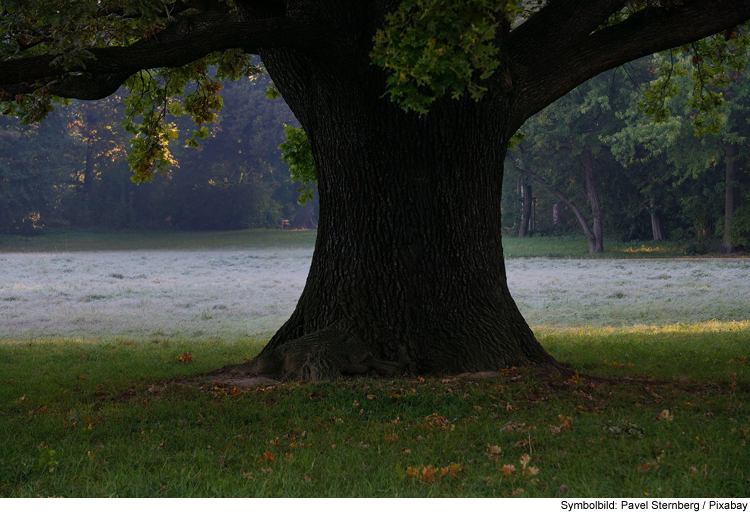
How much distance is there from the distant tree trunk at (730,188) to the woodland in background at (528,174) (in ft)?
0.24

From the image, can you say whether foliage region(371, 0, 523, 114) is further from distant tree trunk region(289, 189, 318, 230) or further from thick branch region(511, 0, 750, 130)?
distant tree trunk region(289, 189, 318, 230)

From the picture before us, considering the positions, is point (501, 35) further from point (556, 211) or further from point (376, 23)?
point (556, 211)

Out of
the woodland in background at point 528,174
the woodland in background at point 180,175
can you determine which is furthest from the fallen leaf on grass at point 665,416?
the woodland in background at point 180,175

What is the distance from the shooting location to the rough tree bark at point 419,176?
7.88 m

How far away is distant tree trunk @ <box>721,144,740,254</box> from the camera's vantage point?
3541cm

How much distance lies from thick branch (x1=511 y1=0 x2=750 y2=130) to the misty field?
878 cm

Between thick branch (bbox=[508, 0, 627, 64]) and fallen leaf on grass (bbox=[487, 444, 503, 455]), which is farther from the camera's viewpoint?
thick branch (bbox=[508, 0, 627, 64])

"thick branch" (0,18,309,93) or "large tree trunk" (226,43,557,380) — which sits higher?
"thick branch" (0,18,309,93)

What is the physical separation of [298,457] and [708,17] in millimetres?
6637

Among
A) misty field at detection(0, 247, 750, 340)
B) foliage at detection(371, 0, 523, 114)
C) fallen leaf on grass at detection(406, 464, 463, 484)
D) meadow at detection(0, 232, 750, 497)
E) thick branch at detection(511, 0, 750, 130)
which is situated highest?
thick branch at detection(511, 0, 750, 130)

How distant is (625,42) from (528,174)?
36643mm

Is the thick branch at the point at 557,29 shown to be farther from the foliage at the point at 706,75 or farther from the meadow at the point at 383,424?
the meadow at the point at 383,424

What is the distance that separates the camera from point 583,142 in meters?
39.7

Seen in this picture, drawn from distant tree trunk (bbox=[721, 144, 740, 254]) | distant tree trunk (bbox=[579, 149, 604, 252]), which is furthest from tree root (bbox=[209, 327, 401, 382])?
distant tree trunk (bbox=[579, 149, 604, 252])
